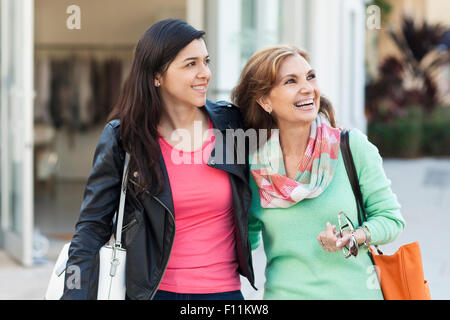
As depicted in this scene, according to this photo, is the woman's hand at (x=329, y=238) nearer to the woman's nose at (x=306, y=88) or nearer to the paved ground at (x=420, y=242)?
the woman's nose at (x=306, y=88)

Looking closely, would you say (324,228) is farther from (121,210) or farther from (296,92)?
(121,210)

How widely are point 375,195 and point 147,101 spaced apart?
0.84 meters

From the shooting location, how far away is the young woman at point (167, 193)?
2049 millimetres

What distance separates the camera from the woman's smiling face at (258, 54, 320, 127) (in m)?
2.07

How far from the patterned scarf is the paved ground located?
1.67 metres

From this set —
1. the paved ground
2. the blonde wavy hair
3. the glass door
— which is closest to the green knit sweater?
the blonde wavy hair

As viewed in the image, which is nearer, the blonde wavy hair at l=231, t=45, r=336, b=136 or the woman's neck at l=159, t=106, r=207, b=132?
the blonde wavy hair at l=231, t=45, r=336, b=136

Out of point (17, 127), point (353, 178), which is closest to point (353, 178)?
point (353, 178)

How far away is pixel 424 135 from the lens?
15719 mm

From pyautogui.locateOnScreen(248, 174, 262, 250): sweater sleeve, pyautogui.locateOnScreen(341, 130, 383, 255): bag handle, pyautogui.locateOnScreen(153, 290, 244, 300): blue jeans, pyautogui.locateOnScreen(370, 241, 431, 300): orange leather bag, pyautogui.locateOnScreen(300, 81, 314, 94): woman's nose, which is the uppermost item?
pyautogui.locateOnScreen(300, 81, 314, 94): woman's nose

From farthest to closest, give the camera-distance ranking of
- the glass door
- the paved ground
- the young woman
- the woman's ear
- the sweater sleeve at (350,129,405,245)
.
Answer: the glass door
the paved ground
the woman's ear
the young woman
the sweater sleeve at (350,129,405,245)

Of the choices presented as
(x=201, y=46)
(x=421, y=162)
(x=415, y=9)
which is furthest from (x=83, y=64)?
(x=415, y=9)

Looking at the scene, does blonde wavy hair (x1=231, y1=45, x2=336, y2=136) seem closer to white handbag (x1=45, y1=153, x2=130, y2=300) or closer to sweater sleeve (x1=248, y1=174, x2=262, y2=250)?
sweater sleeve (x1=248, y1=174, x2=262, y2=250)

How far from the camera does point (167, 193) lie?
2.07 metres
